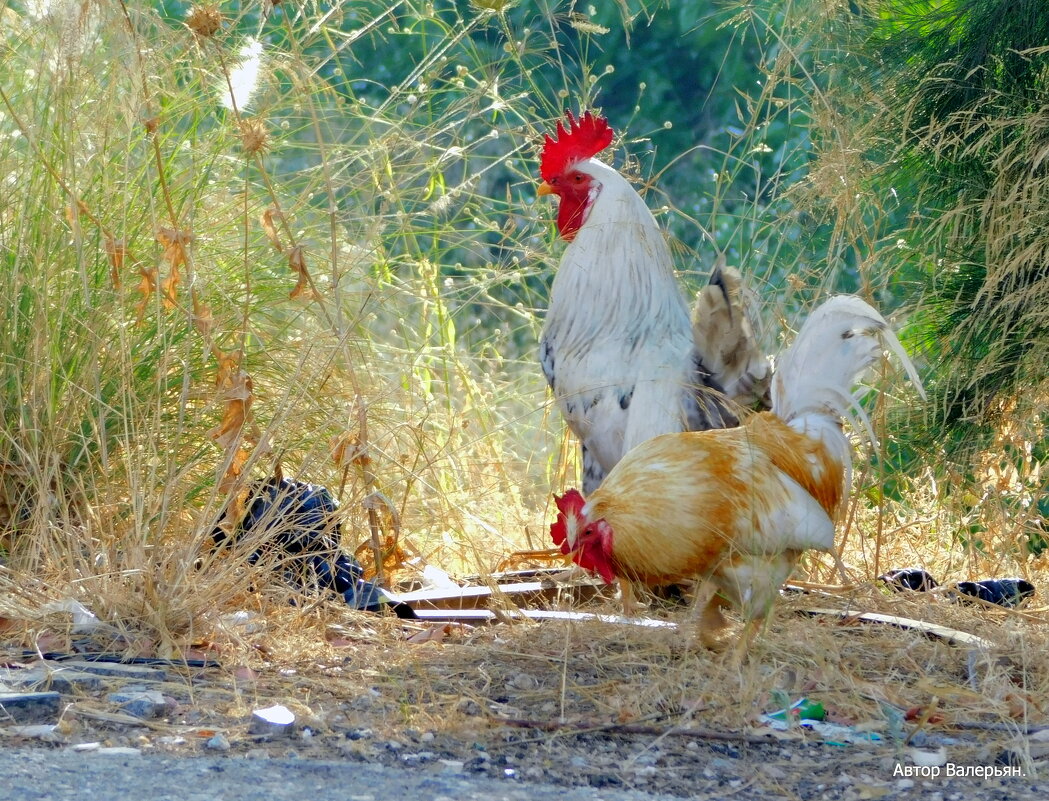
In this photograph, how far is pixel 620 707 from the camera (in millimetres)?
2967

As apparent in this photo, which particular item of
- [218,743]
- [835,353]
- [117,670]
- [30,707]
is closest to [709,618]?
[835,353]

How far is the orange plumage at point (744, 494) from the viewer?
10.9 ft

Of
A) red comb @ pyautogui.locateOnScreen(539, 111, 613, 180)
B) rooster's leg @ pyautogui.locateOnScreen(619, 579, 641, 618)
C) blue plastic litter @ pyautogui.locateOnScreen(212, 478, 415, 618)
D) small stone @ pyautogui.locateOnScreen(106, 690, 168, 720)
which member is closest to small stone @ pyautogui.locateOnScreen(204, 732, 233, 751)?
small stone @ pyautogui.locateOnScreen(106, 690, 168, 720)

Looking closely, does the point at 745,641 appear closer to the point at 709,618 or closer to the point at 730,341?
the point at 709,618

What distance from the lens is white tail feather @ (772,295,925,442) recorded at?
357 cm

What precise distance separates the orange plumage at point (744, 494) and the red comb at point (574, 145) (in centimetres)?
130

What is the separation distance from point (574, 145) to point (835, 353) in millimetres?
1443

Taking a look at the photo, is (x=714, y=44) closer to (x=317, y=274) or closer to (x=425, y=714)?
(x=317, y=274)

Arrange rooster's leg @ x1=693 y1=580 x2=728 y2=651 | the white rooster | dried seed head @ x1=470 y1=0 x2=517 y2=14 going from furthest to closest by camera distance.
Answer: the white rooster, dried seed head @ x1=470 y1=0 x2=517 y2=14, rooster's leg @ x1=693 y1=580 x2=728 y2=651

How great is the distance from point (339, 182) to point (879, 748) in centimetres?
252

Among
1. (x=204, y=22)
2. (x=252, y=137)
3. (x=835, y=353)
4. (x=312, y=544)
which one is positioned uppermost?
(x=204, y=22)

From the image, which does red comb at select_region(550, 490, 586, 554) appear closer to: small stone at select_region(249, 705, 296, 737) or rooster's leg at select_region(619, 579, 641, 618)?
rooster's leg at select_region(619, 579, 641, 618)

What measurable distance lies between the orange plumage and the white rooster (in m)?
0.44

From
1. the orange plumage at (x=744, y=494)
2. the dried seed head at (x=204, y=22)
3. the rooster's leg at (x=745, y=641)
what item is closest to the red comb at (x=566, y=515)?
the orange plumage at (x=744, y=494)
